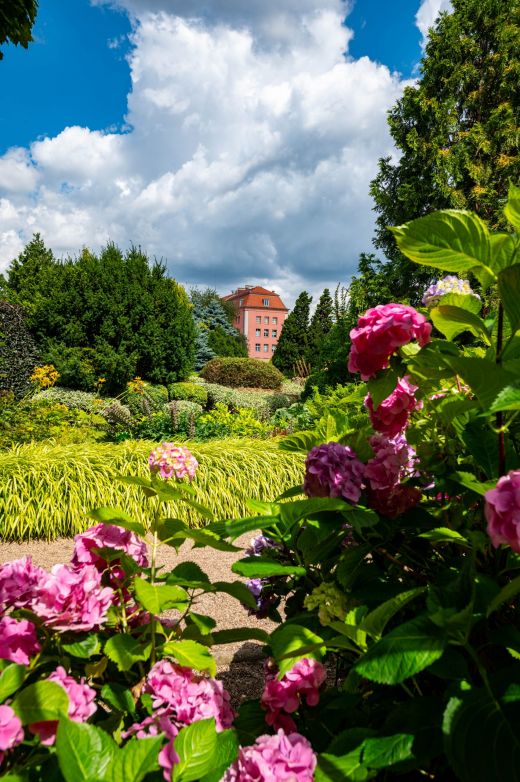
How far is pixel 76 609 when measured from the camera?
854mm

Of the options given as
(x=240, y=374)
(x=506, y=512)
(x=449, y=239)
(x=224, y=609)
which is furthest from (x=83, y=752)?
(x=240, y=374)

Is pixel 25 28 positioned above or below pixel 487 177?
below

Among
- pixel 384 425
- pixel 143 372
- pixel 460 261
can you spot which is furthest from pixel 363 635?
pixel 143 372

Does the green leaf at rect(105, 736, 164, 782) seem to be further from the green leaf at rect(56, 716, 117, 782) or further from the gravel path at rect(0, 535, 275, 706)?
the gravel path at rect(0, 535, 275, 706)

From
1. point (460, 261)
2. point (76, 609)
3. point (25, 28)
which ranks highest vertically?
point (25, 28)

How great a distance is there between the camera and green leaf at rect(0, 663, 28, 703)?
637 mm

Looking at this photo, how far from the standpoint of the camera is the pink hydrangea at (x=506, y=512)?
21.2 inches

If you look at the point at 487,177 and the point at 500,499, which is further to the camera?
the point at 487,177

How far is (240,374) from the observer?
57.3 ft

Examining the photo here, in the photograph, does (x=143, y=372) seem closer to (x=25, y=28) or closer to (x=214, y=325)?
(x=25, y=28)

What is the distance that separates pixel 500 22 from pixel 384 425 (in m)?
14.0

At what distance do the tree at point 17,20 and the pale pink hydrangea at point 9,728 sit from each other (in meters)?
5.45

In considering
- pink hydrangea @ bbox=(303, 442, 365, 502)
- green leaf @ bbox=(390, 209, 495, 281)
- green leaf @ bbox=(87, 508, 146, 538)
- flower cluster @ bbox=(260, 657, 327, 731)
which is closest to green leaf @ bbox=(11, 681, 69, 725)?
green leaf @ bbox=(87, 508, 146, 538)

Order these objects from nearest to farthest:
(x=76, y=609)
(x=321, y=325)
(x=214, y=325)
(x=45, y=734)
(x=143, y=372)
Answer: (x=45, y=734) → (x=76, y=609) → (x=143, y=372) → (x=321, y=325) → (x=214, y=325)
